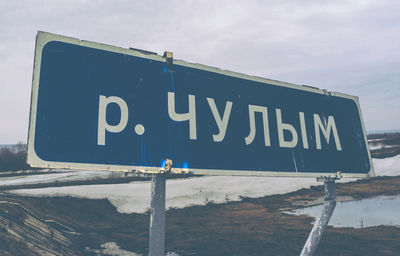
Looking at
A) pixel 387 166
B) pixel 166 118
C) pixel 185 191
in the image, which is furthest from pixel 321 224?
pixel 387 166

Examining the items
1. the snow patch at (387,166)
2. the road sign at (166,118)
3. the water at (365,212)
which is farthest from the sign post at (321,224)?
the snow patch at (387,166)

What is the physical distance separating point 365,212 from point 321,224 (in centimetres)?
1139

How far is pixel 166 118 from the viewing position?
5.84 ft

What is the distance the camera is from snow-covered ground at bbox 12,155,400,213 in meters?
13.2

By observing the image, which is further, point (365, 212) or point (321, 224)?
point (365, 212)

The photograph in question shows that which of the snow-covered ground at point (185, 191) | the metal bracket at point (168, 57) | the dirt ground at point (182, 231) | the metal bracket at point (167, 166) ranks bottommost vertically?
the dirt ground at point (182, 231)

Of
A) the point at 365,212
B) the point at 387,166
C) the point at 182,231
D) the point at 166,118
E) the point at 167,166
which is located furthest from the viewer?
the point at 387,166

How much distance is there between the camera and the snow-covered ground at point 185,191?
13.2 m

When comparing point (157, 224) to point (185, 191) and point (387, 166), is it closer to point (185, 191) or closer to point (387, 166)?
point (185, 191)

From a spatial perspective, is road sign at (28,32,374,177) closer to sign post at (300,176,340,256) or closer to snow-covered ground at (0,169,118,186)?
sign post at (300,176,340,256)

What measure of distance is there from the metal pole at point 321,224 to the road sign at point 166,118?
160 millimetres

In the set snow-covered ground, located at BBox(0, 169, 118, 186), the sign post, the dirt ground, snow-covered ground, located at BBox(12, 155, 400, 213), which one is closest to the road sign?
the sign post

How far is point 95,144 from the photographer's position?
1.53m

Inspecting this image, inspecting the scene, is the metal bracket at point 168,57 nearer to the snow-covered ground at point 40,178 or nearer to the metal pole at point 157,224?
the metal pole at point 157,224
